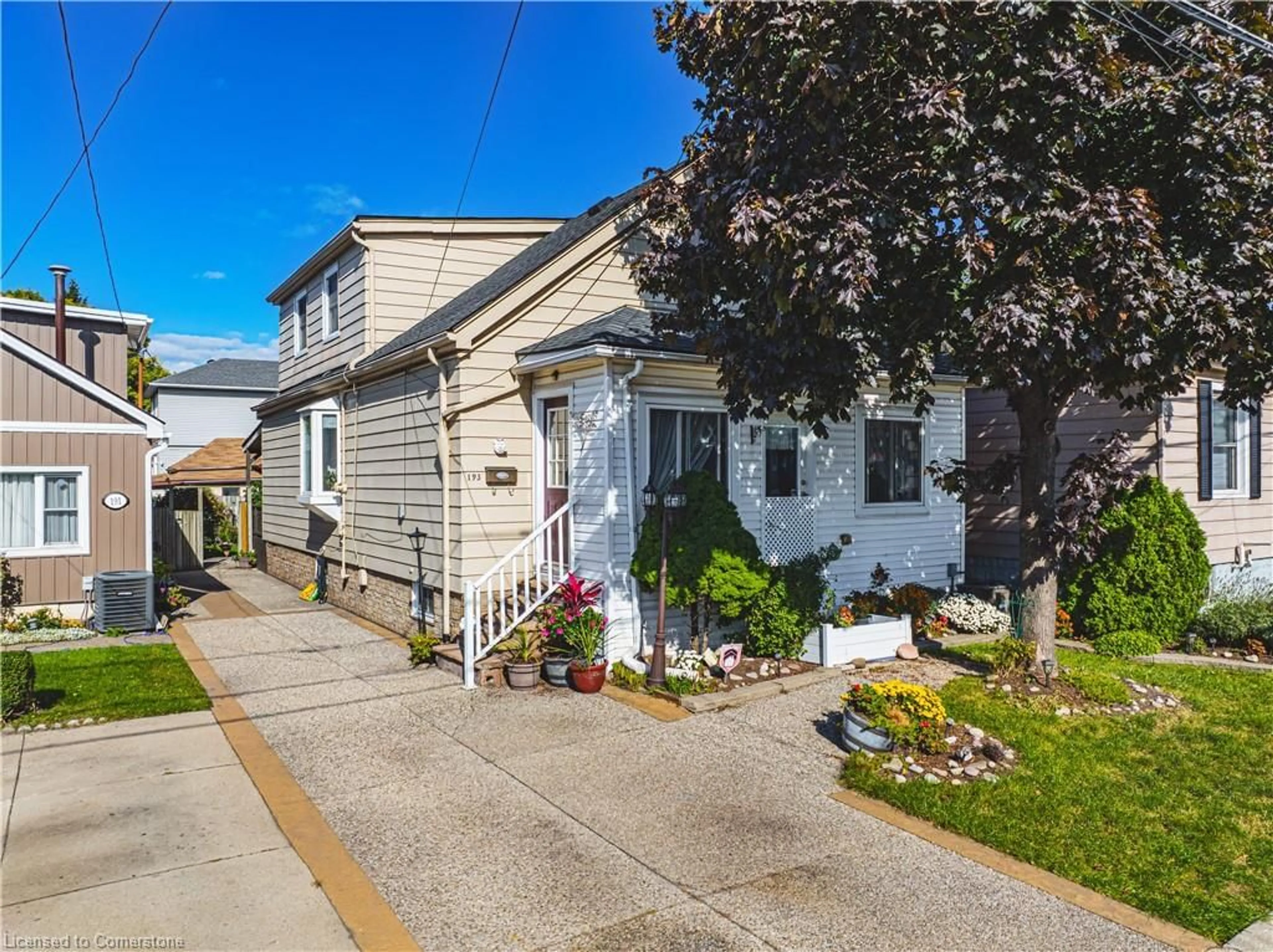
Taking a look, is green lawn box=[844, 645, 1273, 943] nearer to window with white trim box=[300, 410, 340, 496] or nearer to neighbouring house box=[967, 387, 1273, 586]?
neighbouring house box=[967, 387, 1273, 586]

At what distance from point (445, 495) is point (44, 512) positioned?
252 inches

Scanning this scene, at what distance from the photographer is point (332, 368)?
13.8 metres

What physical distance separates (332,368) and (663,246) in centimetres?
836

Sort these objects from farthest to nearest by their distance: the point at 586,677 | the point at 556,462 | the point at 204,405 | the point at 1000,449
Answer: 1. the point at 204,405
2. the point at 1000,449
3. the point at 556,462
4. the point at 586,677

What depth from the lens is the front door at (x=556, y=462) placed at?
31.5 ft

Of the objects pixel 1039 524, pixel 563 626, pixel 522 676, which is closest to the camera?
pixel 1039 524

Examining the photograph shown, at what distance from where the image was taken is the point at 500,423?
32.0 ft

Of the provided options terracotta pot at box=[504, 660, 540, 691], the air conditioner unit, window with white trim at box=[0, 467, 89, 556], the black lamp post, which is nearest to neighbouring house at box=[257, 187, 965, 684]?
terracotta pot at box=[504, 660, 540, 691]

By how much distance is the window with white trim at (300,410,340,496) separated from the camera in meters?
13.3

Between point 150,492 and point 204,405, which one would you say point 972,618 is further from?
point 204,405

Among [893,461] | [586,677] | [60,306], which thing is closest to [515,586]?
[586,677]

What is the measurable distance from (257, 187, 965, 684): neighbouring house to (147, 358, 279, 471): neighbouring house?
20768 millimetres

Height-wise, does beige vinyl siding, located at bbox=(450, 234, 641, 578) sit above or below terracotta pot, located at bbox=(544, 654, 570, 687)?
above

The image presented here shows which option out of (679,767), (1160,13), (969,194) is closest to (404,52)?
(969,194)
